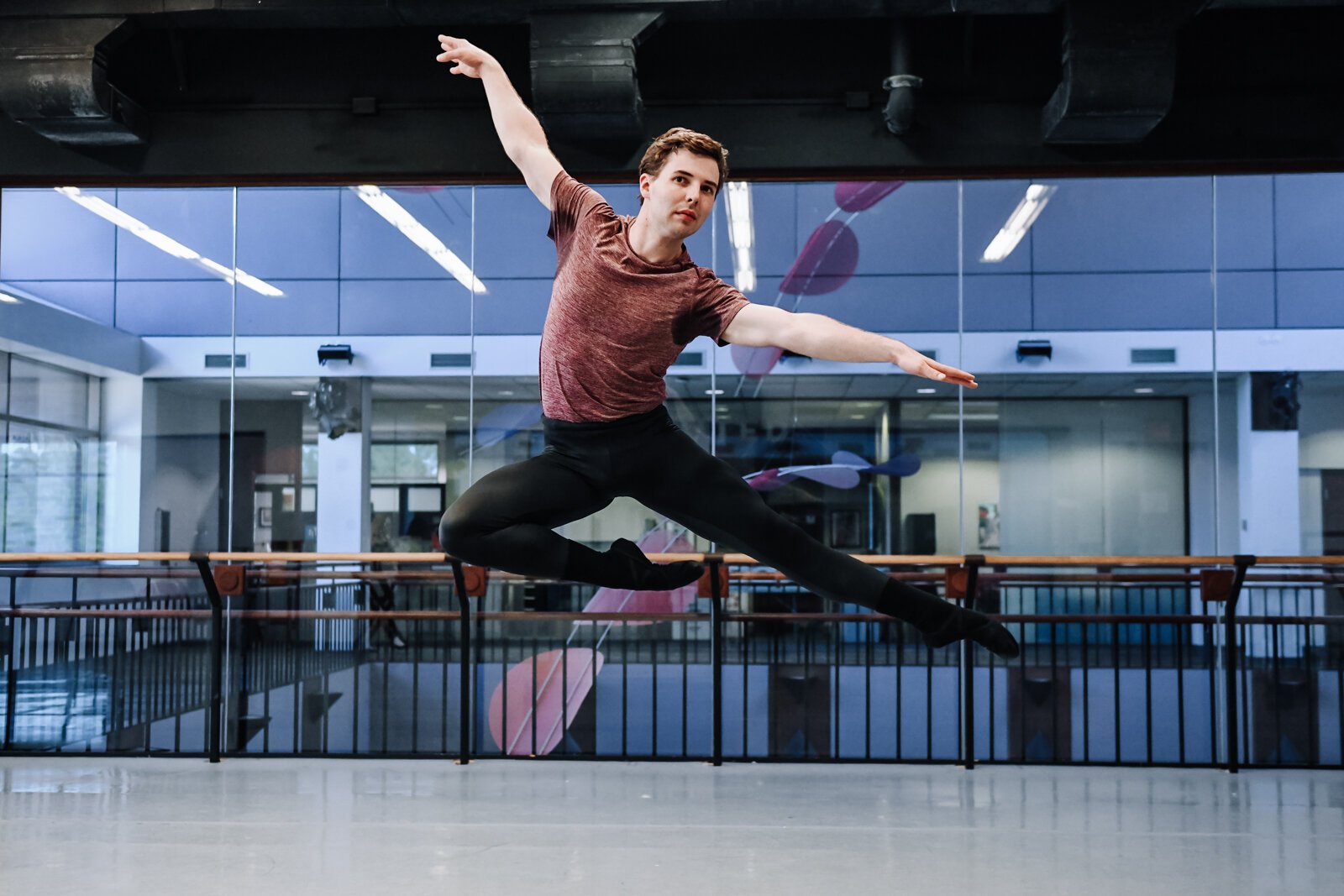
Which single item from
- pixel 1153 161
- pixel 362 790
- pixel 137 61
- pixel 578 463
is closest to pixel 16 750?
pixel 362 790

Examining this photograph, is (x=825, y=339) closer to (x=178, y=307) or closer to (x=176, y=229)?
(x=178, y=307)

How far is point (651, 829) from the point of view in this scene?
4027mm

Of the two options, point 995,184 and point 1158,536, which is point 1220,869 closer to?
point 1158,536

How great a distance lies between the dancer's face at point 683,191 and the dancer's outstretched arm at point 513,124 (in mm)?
331

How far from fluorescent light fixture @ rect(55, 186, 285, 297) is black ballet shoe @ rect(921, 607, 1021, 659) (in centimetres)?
550

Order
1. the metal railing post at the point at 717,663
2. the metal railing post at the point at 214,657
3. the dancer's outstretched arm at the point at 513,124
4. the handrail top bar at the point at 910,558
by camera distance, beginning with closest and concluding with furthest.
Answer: the dancer's outstretched arm at the point at 513,124, the handrail top bar at the point at 910,558, the metal railing post at the point at 717,663, the metal railing post at the point at 214,657

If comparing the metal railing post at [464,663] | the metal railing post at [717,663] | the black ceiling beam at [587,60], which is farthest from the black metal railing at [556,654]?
the black ceiling beam at [587,60]

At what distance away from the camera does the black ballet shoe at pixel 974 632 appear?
105 inches

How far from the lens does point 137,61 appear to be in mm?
4766

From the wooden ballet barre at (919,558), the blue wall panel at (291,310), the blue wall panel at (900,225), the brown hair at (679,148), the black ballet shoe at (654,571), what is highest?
the blue wall panel at (900,225)

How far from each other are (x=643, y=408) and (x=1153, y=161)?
3300 mm

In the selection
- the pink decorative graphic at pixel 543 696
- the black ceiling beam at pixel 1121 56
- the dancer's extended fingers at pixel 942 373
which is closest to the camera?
the dancer's extended fingers at pixel 942 373

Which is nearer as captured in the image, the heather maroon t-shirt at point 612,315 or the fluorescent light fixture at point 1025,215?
the heather maroon t-shirt at point 612,315

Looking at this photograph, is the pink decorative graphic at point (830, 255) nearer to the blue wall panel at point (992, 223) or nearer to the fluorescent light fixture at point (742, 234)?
the fluorescent light fixture at point (742, 234)
